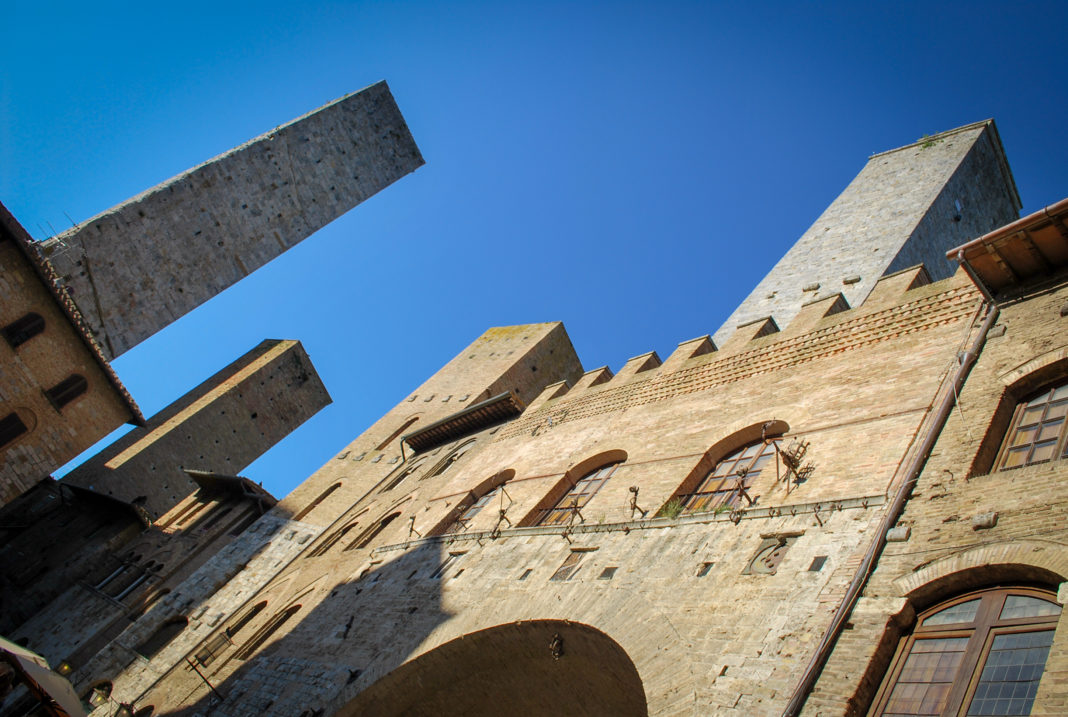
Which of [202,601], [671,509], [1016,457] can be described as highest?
[1016,457]

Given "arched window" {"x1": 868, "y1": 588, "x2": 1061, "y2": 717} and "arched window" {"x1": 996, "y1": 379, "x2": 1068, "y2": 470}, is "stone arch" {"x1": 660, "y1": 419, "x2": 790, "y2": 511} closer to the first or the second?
"arched window" {"x1": 996, "y1": 379, "x2": 1068, "y2": 470}

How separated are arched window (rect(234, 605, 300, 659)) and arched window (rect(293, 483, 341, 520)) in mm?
6349

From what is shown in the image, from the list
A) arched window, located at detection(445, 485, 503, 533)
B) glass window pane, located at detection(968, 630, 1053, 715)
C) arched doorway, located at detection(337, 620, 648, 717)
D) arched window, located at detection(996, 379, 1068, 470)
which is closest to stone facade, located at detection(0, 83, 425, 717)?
arched window, located at detection(445, 485, 503, 533)

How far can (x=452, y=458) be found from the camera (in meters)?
15.4

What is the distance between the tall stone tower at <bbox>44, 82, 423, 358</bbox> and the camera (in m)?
15.9

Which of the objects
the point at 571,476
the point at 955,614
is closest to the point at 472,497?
the point at 571,476

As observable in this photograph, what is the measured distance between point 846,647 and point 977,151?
1635 cm

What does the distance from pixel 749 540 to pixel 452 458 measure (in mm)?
10062

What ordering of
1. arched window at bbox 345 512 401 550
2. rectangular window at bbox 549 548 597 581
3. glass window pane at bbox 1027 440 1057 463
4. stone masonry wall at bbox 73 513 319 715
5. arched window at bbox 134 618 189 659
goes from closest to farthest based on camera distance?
glass window pane at bbox 1027 440 1057 463
rectangular window at bbox 549 548 597 581
arched window at bbox 345 512 401 550
stone masonry wall at bbox 73 513 319 715
arched window at bbox 134 618 189 659

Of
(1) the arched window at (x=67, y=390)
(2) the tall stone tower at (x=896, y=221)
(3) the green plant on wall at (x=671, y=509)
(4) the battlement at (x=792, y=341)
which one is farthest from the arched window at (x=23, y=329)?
(2) the tall stone tower at (x=896, y=221)

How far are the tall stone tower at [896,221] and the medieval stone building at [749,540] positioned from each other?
4.1 inches

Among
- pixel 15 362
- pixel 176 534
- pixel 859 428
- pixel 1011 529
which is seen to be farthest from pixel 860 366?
pixel 176 534

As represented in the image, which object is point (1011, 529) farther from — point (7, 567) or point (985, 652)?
point (7, 567)

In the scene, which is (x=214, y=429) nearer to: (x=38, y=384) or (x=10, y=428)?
(x=38, y=384)
